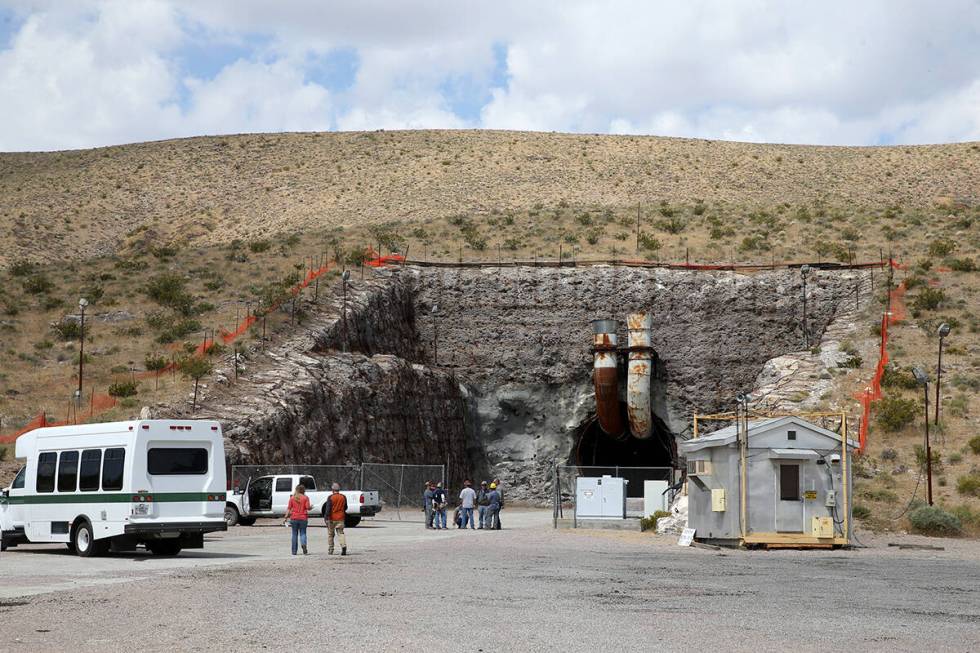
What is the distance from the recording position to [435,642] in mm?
12797

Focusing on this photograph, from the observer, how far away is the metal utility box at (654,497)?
40000 millimetres

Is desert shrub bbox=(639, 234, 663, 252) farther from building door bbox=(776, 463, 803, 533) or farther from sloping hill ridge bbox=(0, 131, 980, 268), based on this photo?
building door bbox=(776, 463, 803, 533)

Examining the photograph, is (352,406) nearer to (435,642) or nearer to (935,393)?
(935,393)

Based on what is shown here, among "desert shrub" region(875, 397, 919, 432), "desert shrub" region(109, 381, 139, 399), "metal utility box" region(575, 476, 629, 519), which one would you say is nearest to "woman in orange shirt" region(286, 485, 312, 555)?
"metal utility box" region(575, 476, 629, 519)

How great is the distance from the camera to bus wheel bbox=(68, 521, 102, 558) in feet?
81.7

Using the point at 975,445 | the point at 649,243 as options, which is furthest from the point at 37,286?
the point at 975,445

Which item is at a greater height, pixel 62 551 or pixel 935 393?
pixel 935 393

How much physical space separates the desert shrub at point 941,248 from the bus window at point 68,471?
49.6m

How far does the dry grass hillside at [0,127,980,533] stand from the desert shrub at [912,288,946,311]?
14 cm

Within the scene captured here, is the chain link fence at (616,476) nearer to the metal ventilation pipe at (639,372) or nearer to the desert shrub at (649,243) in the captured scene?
the metal ventilation pipe at (639,372)

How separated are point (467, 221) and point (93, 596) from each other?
61.1m

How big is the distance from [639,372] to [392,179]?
5701 cm

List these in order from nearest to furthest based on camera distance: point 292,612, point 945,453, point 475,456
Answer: point 292,612 < point 945,453 < point 475,456

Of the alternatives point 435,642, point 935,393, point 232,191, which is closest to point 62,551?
point 435,642
